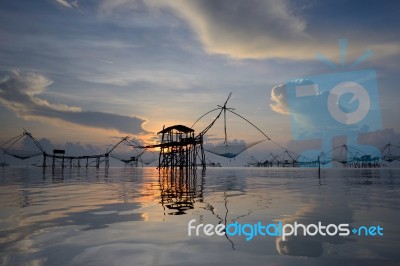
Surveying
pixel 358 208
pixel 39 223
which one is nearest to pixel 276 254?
pixel 39 223

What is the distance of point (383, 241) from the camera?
7277 mm

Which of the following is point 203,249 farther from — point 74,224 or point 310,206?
point 310,206

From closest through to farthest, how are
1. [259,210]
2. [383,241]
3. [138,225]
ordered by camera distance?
[383,241]
[138,225]
[259,210]

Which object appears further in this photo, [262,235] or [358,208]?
[358,208]

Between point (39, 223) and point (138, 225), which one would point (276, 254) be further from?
point (39, 223)

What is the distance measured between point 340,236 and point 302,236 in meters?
1.00

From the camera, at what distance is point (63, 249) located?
646 centimetres

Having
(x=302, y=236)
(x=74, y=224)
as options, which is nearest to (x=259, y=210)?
(x=302, y=236)

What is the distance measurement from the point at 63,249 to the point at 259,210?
7.54m

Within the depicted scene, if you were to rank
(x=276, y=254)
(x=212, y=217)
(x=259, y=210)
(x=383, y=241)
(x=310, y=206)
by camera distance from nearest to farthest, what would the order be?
(x=276, y=254)
(x=383, y=241)
(x=212, y=217)
(x=259, y=210)
(x=310, y=206)

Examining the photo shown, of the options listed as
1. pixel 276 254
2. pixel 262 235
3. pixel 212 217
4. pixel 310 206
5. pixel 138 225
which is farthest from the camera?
pixel 310 206

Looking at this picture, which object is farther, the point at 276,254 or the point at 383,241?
the point at 383,241

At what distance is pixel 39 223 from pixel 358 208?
1205cm

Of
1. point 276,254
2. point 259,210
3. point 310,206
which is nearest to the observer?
point 276,254
